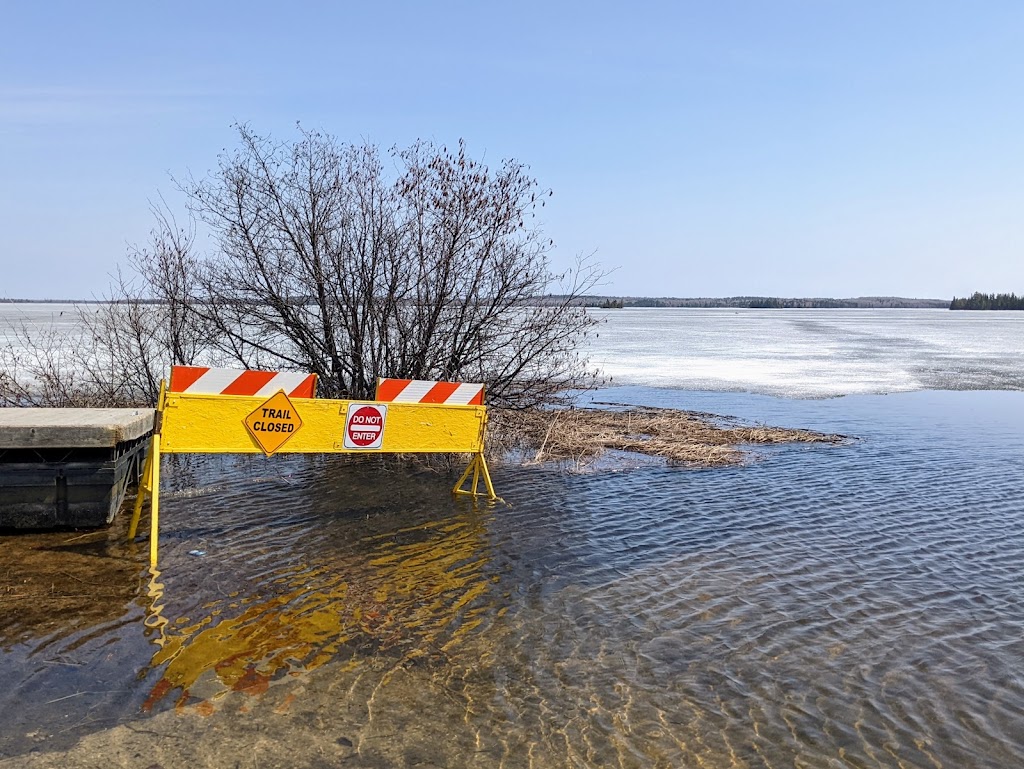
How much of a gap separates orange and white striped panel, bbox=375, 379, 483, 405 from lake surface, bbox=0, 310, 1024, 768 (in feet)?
3.89

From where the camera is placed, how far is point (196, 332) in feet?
40.2

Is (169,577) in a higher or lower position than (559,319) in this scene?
lower

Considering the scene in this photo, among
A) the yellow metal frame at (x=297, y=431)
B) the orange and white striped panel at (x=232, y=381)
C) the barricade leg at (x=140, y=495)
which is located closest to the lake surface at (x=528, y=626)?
the barricade leg at (x=140, y=495)

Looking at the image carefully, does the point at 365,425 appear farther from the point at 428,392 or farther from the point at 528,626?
the point at 528,626

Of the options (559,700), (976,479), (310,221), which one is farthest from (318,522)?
(976,479)

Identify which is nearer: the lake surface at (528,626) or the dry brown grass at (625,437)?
the lake surface at (528,626)

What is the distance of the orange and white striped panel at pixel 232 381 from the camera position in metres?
7.21

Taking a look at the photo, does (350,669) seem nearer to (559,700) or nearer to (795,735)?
(559,700)

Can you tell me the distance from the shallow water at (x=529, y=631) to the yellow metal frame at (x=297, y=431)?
0.63 m

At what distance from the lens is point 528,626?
18.0 ft

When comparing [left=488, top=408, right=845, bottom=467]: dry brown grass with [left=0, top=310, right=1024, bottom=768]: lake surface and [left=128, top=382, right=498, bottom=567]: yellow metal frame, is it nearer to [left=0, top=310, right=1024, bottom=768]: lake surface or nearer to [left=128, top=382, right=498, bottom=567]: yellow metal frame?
[left=0, top=310, right=1024, bottom=768]: lake surface

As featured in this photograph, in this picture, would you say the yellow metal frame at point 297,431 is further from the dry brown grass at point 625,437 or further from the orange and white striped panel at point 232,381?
the dry brown grass at point 625,437

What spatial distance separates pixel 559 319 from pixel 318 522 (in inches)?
211

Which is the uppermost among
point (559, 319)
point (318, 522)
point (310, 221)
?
point (310, 221)
